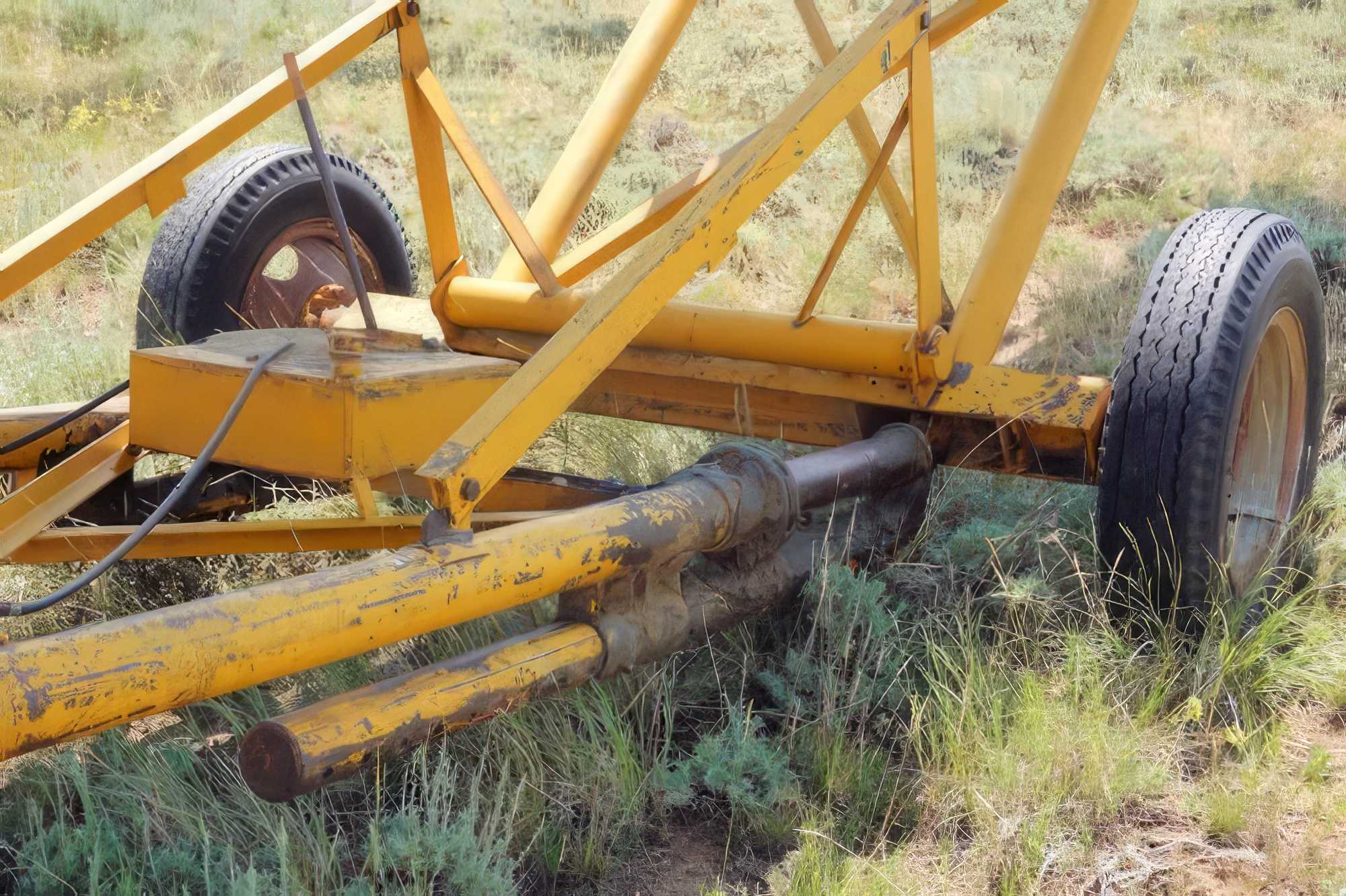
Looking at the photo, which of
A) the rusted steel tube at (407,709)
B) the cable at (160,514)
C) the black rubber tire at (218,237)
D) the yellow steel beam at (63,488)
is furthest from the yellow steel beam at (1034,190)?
the black rubber tire at (218,237)

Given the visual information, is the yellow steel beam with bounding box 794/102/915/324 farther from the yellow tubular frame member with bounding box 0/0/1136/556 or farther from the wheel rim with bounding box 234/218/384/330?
the wheel rim with bounding box 234/218/384/330

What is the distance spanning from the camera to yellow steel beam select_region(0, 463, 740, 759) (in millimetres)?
1891

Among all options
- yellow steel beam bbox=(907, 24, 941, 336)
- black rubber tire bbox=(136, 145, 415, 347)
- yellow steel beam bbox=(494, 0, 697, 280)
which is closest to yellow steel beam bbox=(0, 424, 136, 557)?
black rubber tire bbox=(136, 145, 415, 347)

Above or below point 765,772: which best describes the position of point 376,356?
above

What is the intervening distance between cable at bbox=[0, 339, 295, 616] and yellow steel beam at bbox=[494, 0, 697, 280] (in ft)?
3.84

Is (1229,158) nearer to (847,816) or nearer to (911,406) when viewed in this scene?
(911,406)

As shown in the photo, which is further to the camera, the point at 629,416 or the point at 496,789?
the point at 629,416

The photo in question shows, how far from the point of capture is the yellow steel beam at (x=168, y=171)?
3.21 m

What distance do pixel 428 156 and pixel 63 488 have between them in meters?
1.40

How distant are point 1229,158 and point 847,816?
6982 millimetres

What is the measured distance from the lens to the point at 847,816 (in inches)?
113

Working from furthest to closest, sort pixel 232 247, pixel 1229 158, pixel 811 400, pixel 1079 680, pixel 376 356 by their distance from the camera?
pixel 1229 158
pixel 232 247
pixel 811 400
pixel 376 356
pixel 1079 680

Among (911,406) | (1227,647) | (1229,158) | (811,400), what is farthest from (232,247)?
(1229,158)

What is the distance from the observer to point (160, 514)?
108 inches
